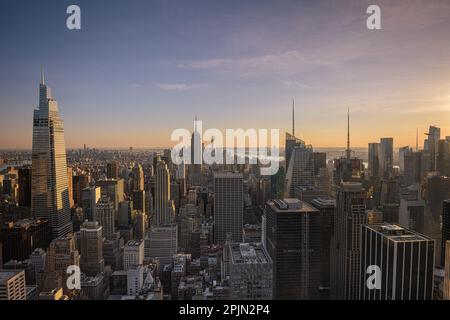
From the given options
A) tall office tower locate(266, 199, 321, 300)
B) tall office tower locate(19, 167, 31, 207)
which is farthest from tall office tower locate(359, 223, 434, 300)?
tall office tower locate(19, 167, 31, 207)

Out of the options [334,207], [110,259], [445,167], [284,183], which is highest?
[445,167]

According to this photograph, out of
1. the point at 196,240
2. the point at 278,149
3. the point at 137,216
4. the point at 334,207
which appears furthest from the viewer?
the point at 137,216

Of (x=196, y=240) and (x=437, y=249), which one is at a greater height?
(x=437, y=249)

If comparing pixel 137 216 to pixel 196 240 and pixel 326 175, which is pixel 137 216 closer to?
pixel 196 240

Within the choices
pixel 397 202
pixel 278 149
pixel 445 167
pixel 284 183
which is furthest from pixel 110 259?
pixel 445 167

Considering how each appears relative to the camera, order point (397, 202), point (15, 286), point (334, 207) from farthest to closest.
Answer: point (334, 207)
point (397, 202)
point (15, 286)

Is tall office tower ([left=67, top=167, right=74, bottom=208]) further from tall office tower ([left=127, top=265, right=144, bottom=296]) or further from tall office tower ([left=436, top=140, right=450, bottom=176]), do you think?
tall office tower ([left=436, top=140, right=450, bottom=176])
